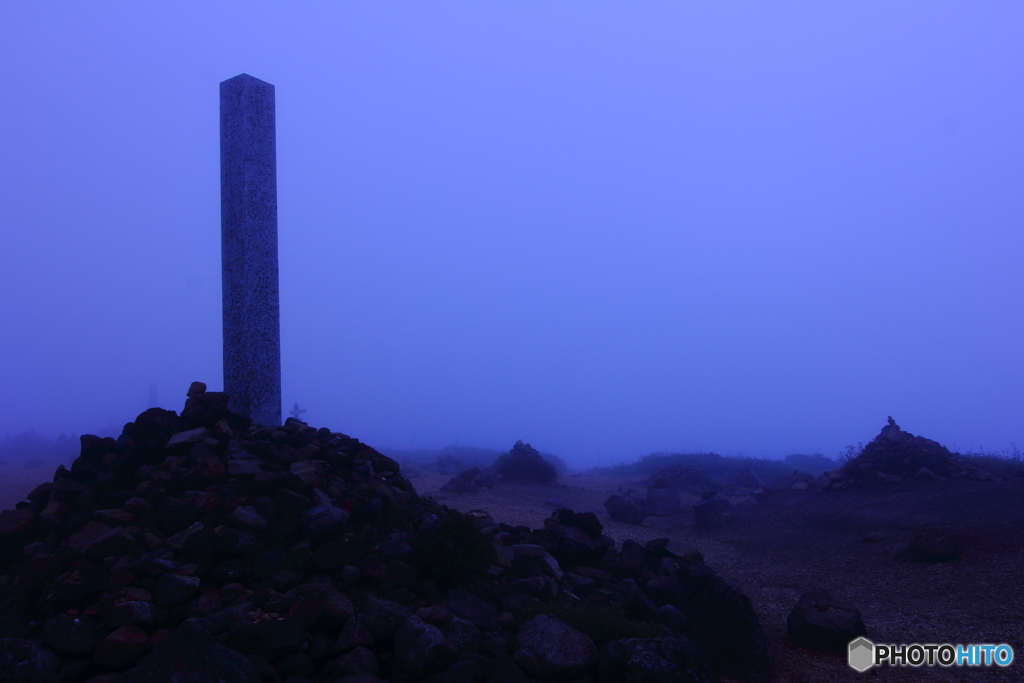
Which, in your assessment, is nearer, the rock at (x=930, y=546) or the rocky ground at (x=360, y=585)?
the rocky ground at (x=360, y=585)

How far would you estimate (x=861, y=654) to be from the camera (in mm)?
6492

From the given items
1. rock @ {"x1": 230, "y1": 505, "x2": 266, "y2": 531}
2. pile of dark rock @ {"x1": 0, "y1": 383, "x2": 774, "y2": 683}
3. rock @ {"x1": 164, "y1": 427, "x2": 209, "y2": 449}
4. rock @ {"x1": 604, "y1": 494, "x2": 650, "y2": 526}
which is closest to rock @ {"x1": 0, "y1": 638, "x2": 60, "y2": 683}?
pile of dark rock @ {"x1": 0, "y1": 383, "x2": 774, "y2": 683}

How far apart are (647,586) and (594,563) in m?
0.78

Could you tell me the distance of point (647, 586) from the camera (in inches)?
302

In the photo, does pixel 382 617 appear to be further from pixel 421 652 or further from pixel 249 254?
pixel 249 254

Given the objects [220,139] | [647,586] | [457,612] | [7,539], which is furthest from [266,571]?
[220,139]

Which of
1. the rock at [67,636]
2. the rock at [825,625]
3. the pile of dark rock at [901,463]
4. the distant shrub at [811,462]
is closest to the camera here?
the rock at [67,636]

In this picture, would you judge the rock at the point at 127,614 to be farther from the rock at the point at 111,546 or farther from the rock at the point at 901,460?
the rock at the point at 901,460

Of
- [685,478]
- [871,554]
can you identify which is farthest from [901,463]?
[685,478]

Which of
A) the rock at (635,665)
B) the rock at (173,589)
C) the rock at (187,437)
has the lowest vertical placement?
the rock at (635,665)

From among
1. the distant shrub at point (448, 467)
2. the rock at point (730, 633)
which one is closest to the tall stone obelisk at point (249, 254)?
the rock at point (730, 633)

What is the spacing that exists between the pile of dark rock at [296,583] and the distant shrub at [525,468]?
12502 mm

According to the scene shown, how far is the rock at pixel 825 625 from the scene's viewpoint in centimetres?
664

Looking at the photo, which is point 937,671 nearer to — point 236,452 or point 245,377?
point 236,452
